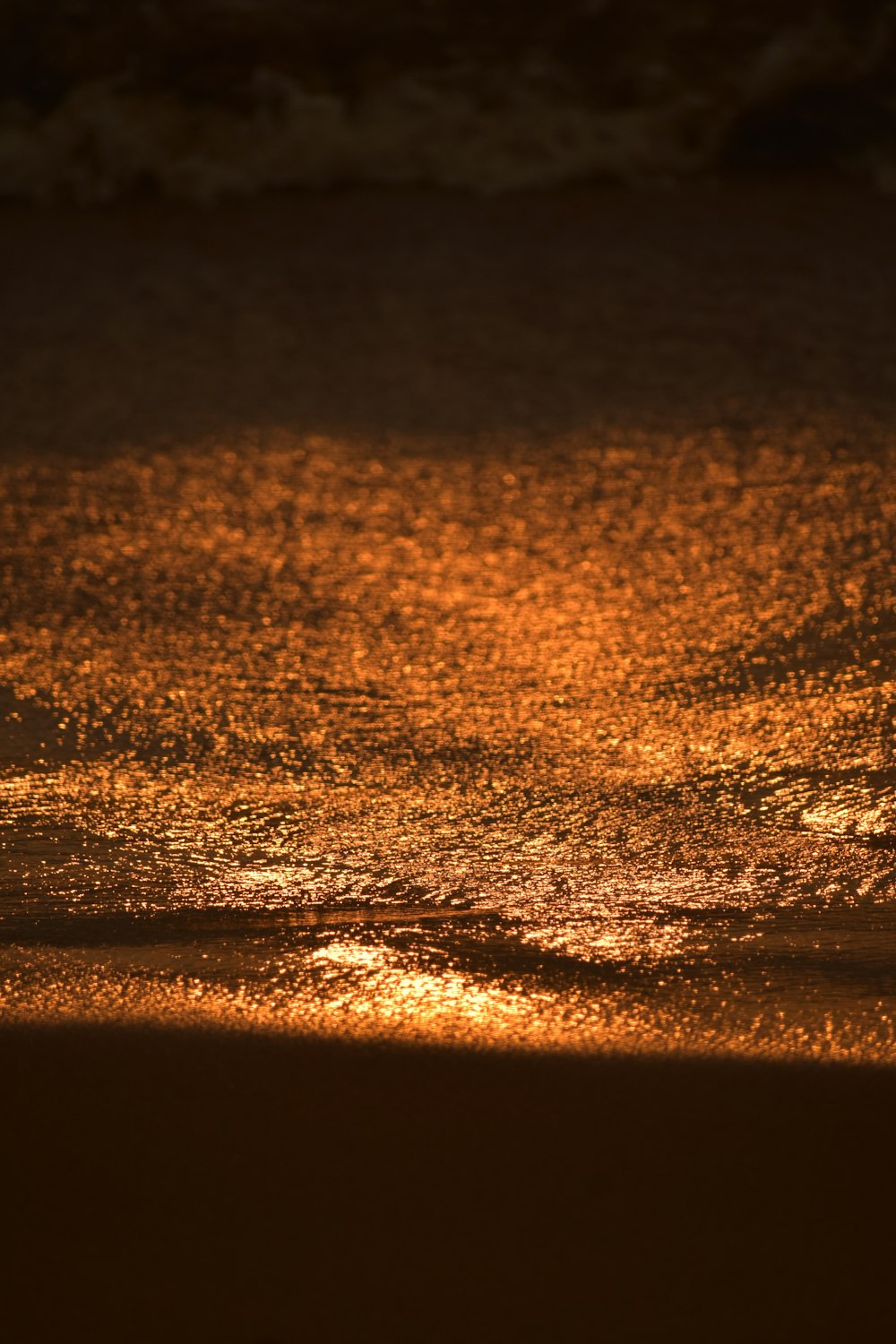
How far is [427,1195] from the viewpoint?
2.07ft

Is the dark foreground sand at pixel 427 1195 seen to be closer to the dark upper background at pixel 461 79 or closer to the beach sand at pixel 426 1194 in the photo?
the beach sand at pixel 426 1194

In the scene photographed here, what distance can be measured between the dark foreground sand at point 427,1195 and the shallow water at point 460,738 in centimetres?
4

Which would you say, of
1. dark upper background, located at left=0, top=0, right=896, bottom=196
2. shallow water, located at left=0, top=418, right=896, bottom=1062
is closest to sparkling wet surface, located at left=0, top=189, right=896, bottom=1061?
shallow water, located at left=0, top=418, right=896, bottom=1062

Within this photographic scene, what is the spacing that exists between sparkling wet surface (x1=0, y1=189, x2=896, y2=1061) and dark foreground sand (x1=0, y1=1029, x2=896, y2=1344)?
0.04 m

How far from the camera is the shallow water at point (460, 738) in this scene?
81 centimetres

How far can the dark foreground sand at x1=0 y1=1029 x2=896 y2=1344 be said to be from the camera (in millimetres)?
579

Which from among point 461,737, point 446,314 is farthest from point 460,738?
point 446,314

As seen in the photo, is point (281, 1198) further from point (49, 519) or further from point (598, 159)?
point (598, 159)

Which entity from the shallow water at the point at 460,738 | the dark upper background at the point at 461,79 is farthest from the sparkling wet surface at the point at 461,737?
the dark upper background at the point at 461,79

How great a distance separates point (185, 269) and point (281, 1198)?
188cm

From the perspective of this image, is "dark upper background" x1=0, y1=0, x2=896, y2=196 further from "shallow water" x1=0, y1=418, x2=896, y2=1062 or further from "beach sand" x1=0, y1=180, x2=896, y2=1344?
"beach sand" x1=0, y1=180, x2=896, y2=1344

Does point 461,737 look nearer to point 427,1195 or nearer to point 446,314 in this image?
point 427,1195

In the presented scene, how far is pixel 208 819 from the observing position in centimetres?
99

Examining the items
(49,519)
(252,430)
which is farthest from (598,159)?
(49,519)
